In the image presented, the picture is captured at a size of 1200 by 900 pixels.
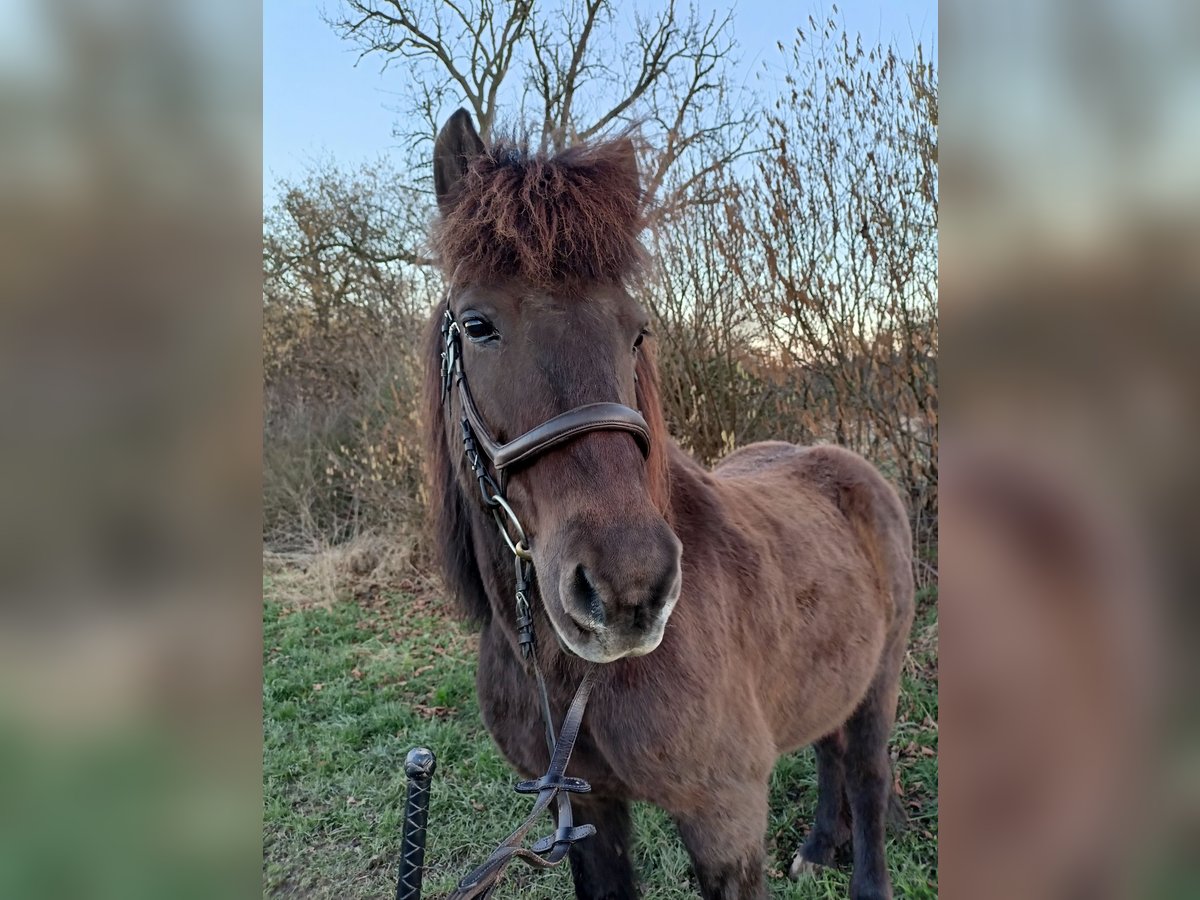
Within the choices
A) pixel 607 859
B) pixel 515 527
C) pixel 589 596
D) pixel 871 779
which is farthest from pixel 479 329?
pixel 871 779

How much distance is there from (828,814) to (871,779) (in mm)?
517

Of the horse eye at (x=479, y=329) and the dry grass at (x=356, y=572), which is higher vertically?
the horse eye at (x=479, y=329)

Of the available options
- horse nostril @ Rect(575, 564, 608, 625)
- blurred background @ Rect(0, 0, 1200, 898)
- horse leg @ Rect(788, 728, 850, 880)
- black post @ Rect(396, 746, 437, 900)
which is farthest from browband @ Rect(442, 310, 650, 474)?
horse leg @ Rect(788, 728, 850, 880)

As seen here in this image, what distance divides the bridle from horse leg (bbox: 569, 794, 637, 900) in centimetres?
66

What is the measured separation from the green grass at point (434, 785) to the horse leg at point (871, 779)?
0.69 ft

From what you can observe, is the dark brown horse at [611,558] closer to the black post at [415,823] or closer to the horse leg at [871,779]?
the black post at [415,823]

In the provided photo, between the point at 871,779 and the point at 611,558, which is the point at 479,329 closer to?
the point at 611,558

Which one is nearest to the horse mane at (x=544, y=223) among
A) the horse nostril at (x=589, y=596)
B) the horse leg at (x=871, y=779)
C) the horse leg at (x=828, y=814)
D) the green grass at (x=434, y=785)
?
the horse nostril at (x=589, y=596)

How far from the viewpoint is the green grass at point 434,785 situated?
333cm

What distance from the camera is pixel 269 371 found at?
9.46 metres
